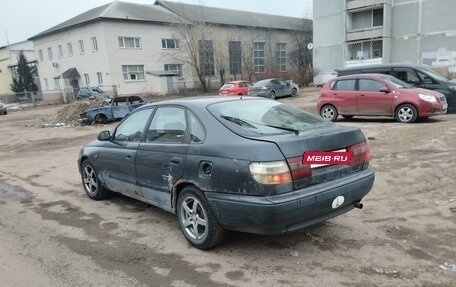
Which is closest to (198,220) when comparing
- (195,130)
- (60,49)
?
(195,130)

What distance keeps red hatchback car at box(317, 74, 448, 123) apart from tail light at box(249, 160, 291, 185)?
30.7 ft

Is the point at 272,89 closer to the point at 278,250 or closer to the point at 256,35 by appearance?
the point at 278,250

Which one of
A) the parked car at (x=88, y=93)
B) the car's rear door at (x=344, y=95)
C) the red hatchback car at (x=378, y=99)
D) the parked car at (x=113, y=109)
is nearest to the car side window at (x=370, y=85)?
the red hatchback car at (x=378, y=99)

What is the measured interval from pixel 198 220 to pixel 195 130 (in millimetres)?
953

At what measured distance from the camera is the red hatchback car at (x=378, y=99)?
1138 centimetres

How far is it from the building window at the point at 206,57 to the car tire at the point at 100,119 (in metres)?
25.4

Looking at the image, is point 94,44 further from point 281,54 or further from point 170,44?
point 281,54

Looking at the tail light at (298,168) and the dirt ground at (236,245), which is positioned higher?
the tail light at (298,168)

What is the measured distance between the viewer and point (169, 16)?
4494 cm

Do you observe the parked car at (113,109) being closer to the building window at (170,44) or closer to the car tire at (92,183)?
the car tire at (92,183)

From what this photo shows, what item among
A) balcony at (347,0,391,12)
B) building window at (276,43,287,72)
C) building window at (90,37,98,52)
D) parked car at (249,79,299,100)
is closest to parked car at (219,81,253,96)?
parked car at (249,79,299,100)

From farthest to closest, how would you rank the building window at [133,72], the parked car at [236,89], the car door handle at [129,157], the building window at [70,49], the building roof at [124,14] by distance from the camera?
the building window at [70,49] < the building window at [133,72] < the building roof at [124,14] < the parked car at [236,89] < the car door handle at [129,157]

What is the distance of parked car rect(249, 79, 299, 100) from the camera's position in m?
25.5

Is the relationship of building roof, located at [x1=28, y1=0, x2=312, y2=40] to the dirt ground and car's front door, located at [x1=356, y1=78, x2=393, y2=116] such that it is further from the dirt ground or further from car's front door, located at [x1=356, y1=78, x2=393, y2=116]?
the dirt ground
